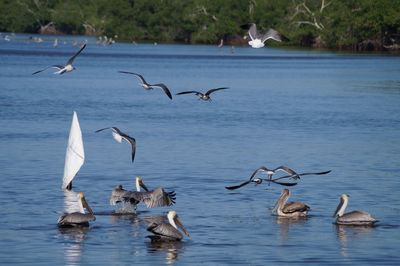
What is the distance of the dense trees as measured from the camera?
118250mm

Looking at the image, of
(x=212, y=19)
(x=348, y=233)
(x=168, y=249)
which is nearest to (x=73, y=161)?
(x=168, y=249)

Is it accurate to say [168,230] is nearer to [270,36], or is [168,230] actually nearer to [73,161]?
[73,161]

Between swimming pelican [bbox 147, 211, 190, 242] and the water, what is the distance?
0.16 metres

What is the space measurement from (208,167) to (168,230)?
8666 mm

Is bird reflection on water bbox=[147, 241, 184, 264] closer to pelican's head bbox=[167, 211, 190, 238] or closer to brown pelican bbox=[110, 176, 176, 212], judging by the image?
pelican's head bbox=[167, 211, 190, 238]

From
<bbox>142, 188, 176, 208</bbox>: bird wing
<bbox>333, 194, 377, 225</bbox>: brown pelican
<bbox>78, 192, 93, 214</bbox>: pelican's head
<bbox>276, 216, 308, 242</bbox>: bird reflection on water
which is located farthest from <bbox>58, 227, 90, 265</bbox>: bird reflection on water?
<bbox>333, 194, 377, 225</bbox>: brown pelican

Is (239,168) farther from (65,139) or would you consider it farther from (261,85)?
(261,85)

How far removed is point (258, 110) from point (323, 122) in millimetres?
5188

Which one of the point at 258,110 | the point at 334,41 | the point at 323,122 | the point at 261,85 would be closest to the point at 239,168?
the point at 323,122

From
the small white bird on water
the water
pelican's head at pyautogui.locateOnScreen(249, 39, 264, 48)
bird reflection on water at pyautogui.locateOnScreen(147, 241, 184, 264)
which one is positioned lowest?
the water

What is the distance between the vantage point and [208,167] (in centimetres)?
2484

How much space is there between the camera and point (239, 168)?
81.7ft

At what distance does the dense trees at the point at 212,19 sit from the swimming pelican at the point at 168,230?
92450mm

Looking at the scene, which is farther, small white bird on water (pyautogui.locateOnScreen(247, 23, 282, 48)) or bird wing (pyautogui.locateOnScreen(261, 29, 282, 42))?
bird wing (pyautogui.locateOnScreen(261, 29, 282, 42))
